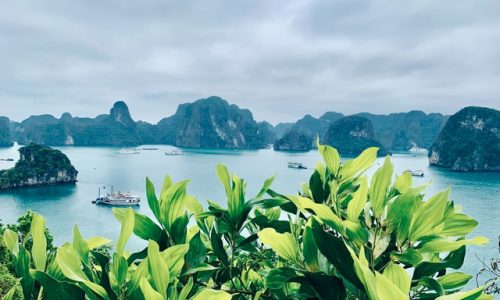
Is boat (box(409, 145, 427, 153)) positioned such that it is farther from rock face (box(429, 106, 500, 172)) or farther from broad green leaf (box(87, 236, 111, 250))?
broad green leaf (box(87, 236, 111, 250))

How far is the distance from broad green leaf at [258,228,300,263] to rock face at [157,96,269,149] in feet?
499

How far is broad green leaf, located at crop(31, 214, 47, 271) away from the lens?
27.5 inches

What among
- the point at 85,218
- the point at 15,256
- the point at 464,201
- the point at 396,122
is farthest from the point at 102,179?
the point at 396,122

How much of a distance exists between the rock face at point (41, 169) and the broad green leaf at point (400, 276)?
6857 cm

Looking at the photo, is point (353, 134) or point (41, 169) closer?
point (41, 169)

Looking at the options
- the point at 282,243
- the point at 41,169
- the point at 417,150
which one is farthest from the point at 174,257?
the point at 417,150

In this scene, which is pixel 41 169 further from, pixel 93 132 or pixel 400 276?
pixel 93 132

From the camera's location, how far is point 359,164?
90 centimetres

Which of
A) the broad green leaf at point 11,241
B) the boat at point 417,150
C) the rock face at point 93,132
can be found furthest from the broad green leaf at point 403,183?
the boat at point 417,150

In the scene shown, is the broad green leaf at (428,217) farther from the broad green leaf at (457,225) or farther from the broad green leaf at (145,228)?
the broad green leaf at (145,228)

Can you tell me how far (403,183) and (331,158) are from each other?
0.65 ft

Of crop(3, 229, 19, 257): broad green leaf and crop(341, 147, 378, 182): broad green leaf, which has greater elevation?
crop(341, 147, 378, 182): broad green leaf

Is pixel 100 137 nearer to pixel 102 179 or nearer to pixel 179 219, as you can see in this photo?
pixel 102 179

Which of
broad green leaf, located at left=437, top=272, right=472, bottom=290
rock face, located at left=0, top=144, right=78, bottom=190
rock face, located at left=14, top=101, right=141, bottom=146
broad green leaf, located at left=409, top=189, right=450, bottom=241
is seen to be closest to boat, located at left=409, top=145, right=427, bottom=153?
rock face, located at left=14, top=101, right=141, bottom=146
